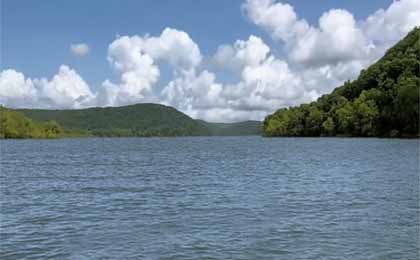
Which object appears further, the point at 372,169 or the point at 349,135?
the point at 349,135

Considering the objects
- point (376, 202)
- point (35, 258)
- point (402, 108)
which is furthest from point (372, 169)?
point (402, 108)

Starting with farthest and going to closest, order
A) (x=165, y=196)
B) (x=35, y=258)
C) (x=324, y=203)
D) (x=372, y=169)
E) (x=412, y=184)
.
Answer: (x=372, y=169)
(x=412, y=184)
(x=165, y=196)
(x=324, y=203)
(x=35, y=258)

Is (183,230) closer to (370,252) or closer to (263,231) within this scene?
(263,231)

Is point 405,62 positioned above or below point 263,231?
above

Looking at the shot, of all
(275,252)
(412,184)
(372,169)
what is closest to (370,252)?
(275,252)

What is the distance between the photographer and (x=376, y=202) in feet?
97.5

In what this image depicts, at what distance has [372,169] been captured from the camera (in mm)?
52000

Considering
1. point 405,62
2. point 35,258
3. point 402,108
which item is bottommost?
point 35,258

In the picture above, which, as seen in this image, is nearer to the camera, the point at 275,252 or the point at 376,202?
the point at 275,252

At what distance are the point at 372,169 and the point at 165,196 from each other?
1084 inches

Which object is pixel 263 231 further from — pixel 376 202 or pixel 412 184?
pixel 412 184

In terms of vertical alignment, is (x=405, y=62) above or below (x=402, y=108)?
above

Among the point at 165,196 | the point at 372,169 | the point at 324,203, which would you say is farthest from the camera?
the point at 372,169

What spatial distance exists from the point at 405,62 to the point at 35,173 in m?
167
